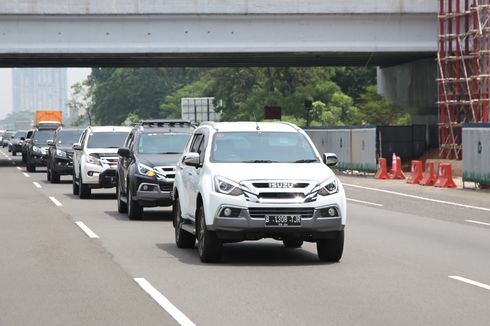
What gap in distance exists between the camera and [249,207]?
1399 centimetres

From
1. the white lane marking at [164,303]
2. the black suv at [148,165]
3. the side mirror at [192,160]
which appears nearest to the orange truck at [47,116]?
the black suv at [148,165]

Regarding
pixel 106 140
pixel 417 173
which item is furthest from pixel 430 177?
pixel 106 140

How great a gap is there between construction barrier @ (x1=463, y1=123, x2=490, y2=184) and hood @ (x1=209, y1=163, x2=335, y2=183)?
1858 cm

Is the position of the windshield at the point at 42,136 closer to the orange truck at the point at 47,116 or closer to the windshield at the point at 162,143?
the windshield at the point at 162,143

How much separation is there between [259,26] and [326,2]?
3.01 m

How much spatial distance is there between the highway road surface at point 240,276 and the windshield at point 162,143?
4.30 ft

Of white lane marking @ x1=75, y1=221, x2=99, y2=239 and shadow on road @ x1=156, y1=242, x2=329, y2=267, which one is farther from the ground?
shadow on road @ x1=156, y1=242, x2=329, y2=267

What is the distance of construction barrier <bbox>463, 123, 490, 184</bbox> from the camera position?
1284 inches

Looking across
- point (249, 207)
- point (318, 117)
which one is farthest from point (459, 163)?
point (318, 117)

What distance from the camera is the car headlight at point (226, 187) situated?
1411 centimetres

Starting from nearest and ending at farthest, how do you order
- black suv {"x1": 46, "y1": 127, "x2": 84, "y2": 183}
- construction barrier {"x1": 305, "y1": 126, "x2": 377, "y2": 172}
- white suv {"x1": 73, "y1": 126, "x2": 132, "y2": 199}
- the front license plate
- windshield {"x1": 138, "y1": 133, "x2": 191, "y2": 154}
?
the front license plate, windshield {"x1": 138, "y1": 133, "x2": 191, "y2": 154}, white suv {"x1": 73, "y1": 126, "x2": 132, "y2": 199}, black suv {"x1": 46, "y1": 127, "x2": 84, "y2": 183}, construction barrier {"x1": 305, "y1": 126, "x2": 377, "y2": 172}

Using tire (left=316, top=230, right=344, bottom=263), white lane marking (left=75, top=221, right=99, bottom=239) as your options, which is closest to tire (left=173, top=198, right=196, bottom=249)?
white lane marking (left=75, top=221, right=99, bottom=239)

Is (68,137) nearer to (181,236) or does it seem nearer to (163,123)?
(163,123)

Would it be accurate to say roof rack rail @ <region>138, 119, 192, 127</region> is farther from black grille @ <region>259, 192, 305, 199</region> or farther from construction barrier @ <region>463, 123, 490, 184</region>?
black grille @ <region>259, 192, 305, 199</region>
